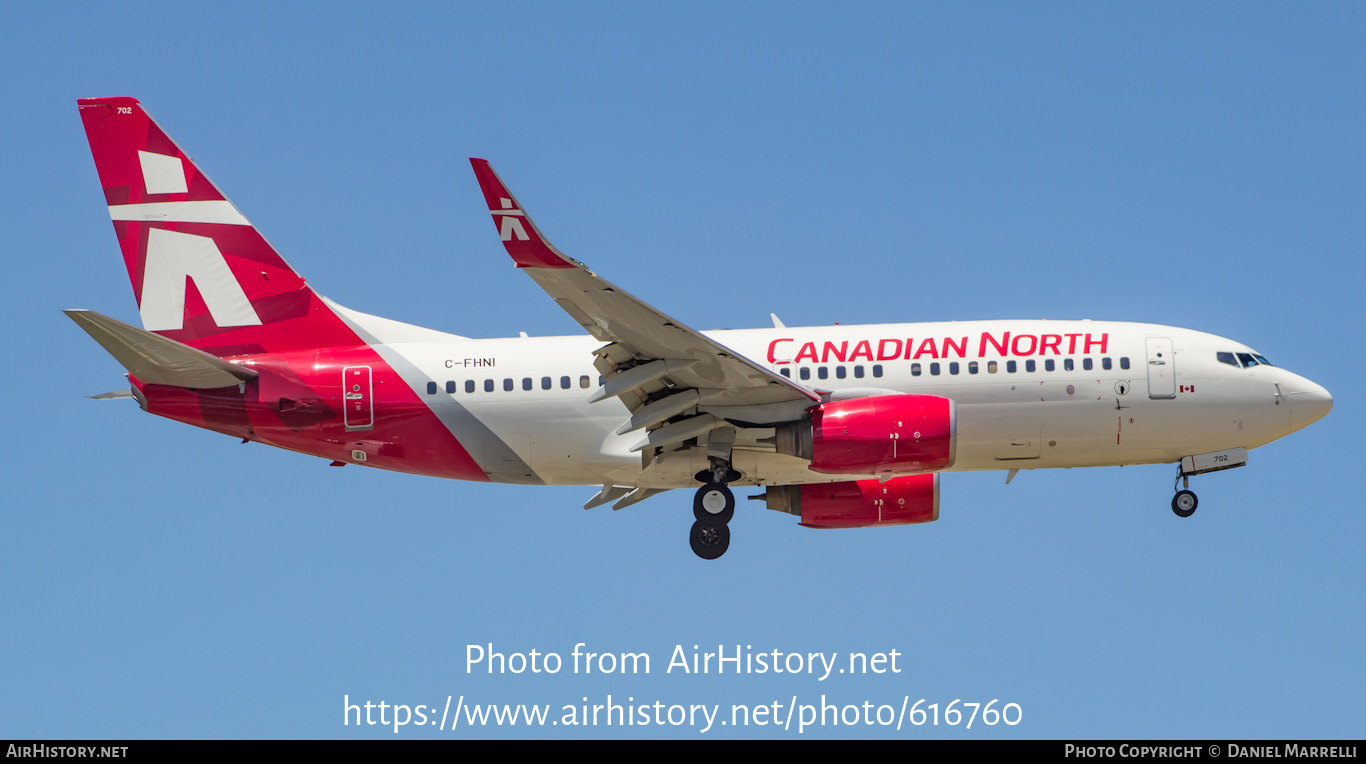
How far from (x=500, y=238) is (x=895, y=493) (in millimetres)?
12113

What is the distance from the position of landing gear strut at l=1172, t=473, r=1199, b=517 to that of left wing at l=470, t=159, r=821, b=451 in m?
8.34

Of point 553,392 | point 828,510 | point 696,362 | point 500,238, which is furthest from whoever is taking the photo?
point 828,510

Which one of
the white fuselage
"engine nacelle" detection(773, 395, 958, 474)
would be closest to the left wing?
the white fuselage

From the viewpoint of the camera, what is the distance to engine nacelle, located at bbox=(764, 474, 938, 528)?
106 feet

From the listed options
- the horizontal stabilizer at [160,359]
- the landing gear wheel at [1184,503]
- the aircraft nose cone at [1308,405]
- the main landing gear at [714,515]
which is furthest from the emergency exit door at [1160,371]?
the horizontal stabilizer at [160,359]

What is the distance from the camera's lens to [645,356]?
1123 inches

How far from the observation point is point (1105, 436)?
30.0m

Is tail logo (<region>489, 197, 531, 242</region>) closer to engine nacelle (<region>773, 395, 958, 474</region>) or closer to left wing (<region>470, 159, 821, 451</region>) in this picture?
left wing (<region>470, 159, 821, 451</region>)

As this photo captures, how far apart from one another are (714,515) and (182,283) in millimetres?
12916

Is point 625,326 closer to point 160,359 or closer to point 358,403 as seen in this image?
point 358,403

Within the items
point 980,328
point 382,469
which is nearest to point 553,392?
point 382,469

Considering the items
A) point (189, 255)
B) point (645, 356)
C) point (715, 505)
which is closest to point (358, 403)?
point (189, 255)

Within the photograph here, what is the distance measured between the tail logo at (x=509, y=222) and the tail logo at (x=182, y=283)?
9859 mm
